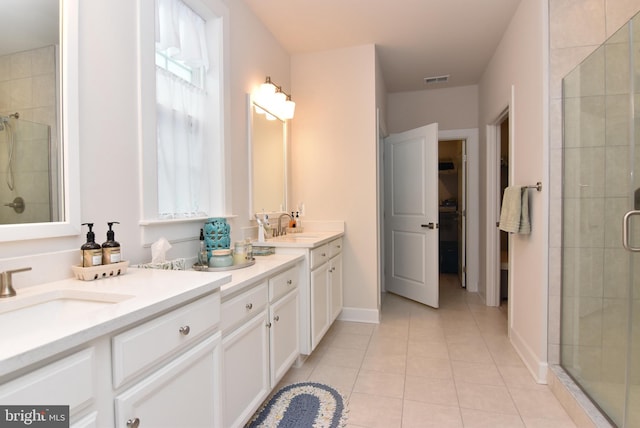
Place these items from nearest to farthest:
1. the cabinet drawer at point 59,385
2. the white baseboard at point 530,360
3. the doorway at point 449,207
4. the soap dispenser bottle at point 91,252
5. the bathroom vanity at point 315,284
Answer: the cabinet drawer at point 59,385, the soap dispenser bottle at point 91,252, the white baseboard at point 530,360, the bathroom vanity at point 315,284, the doorway at point 449,207

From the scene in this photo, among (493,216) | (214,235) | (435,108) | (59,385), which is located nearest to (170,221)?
(214,235)

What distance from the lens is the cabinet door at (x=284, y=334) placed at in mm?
1860

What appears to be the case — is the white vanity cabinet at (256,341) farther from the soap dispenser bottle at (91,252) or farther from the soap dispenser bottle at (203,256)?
the soap dispenser bottle at (91,252)

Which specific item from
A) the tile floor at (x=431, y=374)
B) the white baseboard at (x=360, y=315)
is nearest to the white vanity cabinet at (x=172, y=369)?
the tile floor at (x=431, y=374)

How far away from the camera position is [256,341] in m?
1.67

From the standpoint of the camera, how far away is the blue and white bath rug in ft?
5.73

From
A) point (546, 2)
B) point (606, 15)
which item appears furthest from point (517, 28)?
point (606, 15)

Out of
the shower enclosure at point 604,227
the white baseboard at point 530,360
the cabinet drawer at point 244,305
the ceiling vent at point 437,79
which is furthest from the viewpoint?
the ceiling vent at point 437,79

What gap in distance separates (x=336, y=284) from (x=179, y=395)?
6.63 ft

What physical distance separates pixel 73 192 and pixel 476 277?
14.3ft

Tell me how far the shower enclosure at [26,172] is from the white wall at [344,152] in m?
2.31

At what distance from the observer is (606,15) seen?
77.7 inches

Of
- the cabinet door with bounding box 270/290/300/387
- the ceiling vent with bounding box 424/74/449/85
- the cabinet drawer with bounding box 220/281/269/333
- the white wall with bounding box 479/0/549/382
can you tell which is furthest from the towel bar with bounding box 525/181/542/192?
the ceiling vent with bounding box 424/74/449/85

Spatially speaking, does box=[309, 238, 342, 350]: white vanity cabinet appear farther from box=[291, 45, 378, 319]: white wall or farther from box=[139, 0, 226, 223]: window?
box=[139, 0, 226, 223]: window
